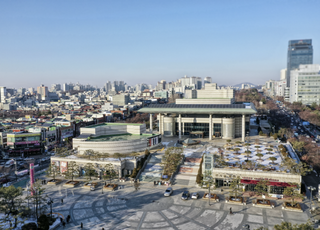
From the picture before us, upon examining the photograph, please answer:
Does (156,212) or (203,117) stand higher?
(203,117)

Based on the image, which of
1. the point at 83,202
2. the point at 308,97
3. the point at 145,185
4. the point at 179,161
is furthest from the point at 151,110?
the point at 308,97

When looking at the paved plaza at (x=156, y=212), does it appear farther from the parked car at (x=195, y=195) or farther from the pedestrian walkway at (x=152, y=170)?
the pedestrian walkway at (x=152, y=170)

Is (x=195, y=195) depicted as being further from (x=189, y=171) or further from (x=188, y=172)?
(x=189, y=171)

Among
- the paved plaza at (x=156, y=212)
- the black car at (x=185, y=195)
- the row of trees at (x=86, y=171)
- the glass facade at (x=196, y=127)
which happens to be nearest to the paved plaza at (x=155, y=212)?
the paved plaza at (x=156, y=212)

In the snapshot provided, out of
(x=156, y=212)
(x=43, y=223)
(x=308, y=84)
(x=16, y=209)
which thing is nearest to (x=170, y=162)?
(x=156, y=212)

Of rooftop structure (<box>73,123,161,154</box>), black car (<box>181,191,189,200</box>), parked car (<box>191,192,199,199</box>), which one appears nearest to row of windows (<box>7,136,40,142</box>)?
rooftop structure (<box>73,123,161,154</box>)
